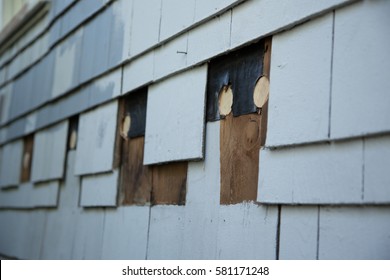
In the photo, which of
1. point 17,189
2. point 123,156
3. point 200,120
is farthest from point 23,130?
point 200,120

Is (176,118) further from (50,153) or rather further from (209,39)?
(50,153)

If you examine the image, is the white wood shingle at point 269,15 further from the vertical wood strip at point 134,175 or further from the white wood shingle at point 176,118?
the vertical wood strip at point 134,175

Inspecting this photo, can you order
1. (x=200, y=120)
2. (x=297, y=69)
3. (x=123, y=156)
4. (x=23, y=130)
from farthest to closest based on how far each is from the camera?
(x=23, y=130), (x=123, y=156), (x=200, y=120), (x=297, y=69)

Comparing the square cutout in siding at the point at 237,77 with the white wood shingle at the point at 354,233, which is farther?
the square cutout in siding at the point at 237,77

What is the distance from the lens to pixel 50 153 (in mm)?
4500

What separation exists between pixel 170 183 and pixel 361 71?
4.20 ft

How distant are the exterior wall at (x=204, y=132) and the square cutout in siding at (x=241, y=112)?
5 centimetres

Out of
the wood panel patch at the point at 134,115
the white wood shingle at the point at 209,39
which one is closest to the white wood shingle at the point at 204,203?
the white wood shingle at the point at 209,39

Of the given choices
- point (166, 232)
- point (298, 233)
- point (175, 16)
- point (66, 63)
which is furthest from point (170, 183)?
point (66, 63)

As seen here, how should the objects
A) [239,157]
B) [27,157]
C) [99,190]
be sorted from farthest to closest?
[27,157] → [99,190] → [239,157]

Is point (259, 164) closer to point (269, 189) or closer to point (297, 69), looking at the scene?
point (269, 189)

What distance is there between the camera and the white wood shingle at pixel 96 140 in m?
3.53

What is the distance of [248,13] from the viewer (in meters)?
2.37

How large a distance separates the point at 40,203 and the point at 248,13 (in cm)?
276
